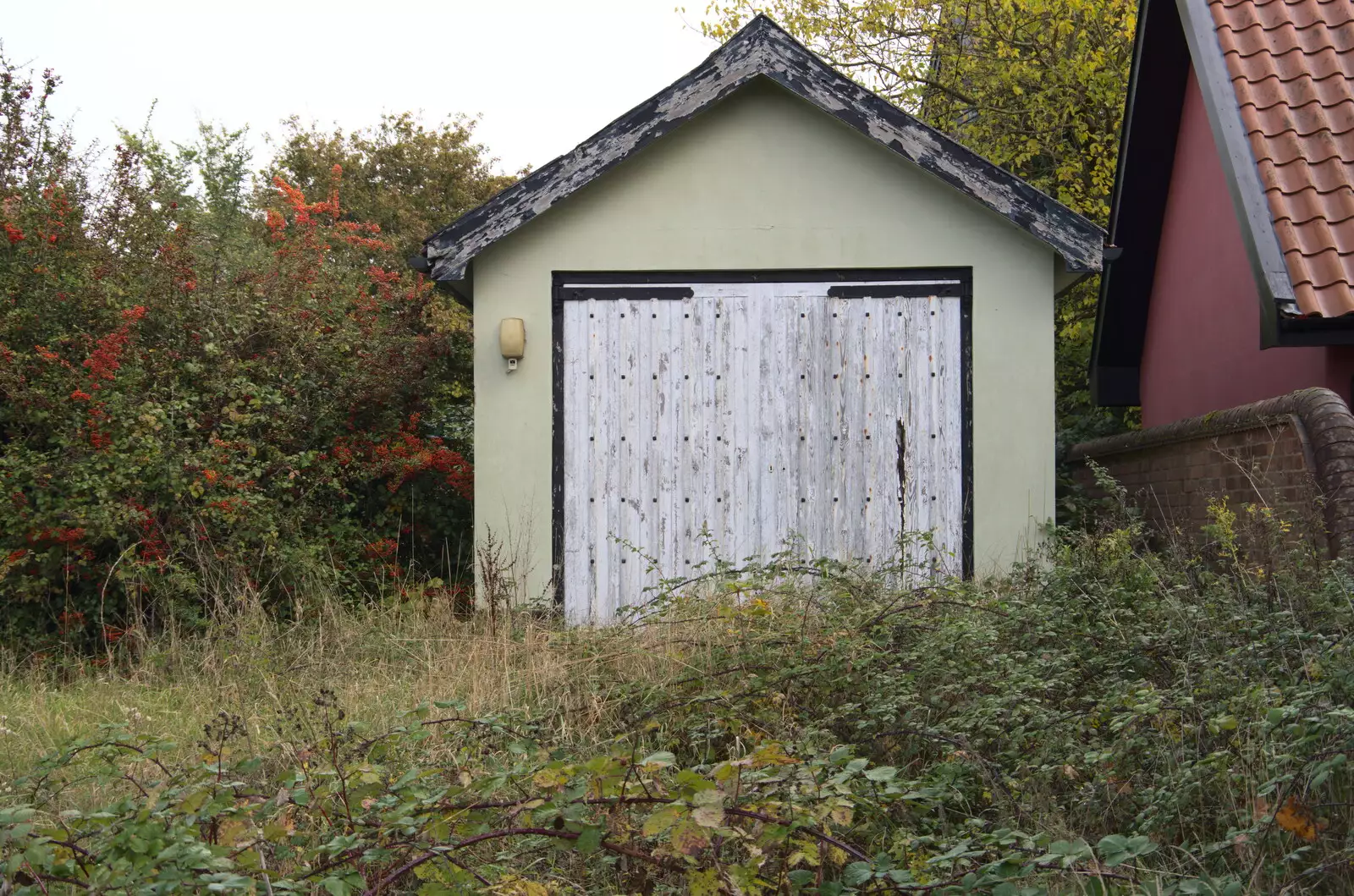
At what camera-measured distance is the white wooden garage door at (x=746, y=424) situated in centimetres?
777

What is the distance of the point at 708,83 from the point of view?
763 centimetres

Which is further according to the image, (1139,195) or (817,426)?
(1139,195)

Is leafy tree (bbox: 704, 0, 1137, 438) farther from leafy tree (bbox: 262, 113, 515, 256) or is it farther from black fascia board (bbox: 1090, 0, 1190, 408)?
leafy tree (bbox: 262, 113, 515, 256)

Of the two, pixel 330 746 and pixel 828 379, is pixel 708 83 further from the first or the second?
pixel 330 746

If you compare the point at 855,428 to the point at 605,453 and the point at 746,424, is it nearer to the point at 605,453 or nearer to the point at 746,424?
the point at 746,424

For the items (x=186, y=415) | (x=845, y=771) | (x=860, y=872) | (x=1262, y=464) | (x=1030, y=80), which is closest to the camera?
(x=860, y=872)

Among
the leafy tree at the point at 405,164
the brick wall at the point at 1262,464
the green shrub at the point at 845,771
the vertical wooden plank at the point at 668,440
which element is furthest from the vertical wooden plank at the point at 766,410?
the leafy tree at the point at 405,164

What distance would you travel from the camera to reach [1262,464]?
6.10 m

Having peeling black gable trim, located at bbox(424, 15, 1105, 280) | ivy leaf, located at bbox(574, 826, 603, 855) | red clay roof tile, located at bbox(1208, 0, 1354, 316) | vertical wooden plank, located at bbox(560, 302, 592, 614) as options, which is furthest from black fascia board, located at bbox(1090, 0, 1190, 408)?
ivy leaf, located at bbox(574, 826, 603, 855)

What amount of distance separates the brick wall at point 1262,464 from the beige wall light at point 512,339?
4.27m

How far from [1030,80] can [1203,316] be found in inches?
223

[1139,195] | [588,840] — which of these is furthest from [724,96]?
[588,840]

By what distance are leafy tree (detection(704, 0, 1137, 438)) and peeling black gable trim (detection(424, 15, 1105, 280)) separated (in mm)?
5448

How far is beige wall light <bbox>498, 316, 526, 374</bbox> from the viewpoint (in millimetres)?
7730
